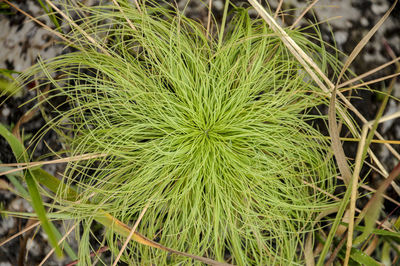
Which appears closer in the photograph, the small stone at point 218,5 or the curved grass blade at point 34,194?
the curved grass blade at point 34,194

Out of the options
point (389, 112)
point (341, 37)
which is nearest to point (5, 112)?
point (341, 37)

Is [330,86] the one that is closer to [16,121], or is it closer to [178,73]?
[178,73]

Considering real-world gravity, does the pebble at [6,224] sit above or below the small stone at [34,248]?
above

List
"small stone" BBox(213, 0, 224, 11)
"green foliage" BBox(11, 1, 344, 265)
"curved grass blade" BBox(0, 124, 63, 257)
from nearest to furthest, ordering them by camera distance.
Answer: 1. "curved grass blade" BBox(0, 124, 63, 257)
2. "green foliage" BBox(11, 1, 344, 265)
3. "small stone" BBox(213, 0, 224, 11)

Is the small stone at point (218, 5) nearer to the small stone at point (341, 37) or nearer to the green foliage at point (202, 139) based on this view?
the green foliage at point (202, 139)

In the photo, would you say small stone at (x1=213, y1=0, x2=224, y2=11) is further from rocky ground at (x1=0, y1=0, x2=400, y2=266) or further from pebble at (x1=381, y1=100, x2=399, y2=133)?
pebble at (x1=381, y1=100, x2=399, y2=133)

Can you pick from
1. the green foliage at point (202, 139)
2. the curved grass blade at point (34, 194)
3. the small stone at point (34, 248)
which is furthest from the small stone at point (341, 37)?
the small stone at point (34, 248)

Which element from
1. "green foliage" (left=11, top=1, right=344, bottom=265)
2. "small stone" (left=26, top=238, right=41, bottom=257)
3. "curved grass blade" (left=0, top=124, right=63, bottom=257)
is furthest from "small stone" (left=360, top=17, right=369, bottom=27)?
"small stone" (left=26, top=238, right=41, bottom=257)

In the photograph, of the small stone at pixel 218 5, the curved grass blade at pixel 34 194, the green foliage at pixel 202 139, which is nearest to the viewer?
the curved grass blade at pixel 34 194

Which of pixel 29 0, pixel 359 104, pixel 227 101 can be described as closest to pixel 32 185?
pixel 227 101
